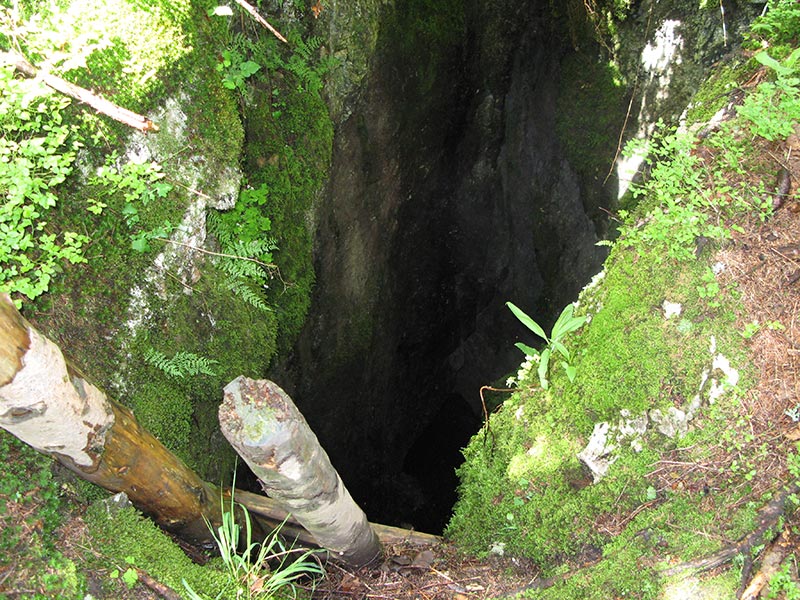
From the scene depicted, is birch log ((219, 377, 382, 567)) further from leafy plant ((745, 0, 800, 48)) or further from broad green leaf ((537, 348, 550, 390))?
leafy plant ((745, 0, 800, 48))

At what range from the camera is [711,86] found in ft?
12.1

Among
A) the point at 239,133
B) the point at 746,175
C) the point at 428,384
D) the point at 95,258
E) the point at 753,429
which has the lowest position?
the point at 428,384

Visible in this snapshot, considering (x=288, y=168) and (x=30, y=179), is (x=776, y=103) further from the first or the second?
(x=30, y=179)

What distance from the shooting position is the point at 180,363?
3363mm

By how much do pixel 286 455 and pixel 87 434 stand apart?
2.93 ft

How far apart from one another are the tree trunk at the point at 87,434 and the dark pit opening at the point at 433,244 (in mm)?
1755

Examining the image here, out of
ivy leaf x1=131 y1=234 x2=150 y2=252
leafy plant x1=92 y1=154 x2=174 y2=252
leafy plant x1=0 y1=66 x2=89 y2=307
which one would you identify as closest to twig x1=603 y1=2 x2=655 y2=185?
leafy plant x1=92 y1=154 x2=174 y2=252

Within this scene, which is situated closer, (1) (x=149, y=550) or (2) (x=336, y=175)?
(1) (x=149, y=550)

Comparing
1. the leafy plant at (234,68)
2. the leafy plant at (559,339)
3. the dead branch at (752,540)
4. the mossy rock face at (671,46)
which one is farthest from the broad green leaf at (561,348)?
the mossy rock face at (671,46)

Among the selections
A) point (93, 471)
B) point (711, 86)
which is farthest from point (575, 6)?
point (93, 471)

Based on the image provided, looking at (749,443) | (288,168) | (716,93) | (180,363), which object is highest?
(716,93)

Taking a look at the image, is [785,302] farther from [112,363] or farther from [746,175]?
[112,363]

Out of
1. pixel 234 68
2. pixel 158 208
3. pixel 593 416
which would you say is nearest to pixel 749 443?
pixel 593 416

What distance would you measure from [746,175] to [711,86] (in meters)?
0.94
